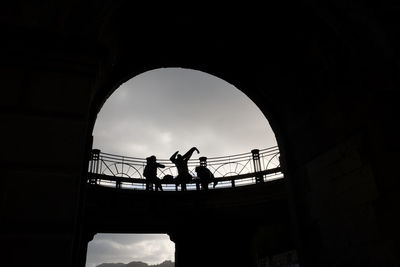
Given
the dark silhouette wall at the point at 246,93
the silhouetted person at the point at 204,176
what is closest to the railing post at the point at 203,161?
the silhouetted person at the point at 204,176

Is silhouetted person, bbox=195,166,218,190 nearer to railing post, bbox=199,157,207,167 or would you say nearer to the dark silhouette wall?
railing post, bbox=199,157,207,167

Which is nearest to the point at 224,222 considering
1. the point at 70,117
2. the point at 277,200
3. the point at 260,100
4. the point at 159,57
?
the point at 277,200

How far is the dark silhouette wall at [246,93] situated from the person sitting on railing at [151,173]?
336 inches

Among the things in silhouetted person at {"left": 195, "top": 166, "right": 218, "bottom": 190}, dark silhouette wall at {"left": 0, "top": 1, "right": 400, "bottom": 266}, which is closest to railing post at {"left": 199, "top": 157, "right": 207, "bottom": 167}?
silhouetted person at {"left": 195, "top": 166, "right": 218, "bottom": 190}

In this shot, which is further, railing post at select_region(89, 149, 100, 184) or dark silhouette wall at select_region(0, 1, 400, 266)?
railing post at select_region(89, 149, 100, 184)

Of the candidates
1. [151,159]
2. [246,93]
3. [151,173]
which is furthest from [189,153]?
[246,93]

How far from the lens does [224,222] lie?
14.1 metres

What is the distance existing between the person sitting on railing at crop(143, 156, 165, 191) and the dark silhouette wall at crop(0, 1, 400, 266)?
855 centimetres

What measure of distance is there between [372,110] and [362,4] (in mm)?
1545

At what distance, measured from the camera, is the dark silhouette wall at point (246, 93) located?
258 centimetres

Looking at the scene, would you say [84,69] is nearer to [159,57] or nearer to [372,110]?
[159,57]

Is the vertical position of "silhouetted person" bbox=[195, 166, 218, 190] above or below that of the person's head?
below

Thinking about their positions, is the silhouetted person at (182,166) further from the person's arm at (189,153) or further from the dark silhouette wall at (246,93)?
the dark silhouette wall at (246,93)

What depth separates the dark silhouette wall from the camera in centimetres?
258
